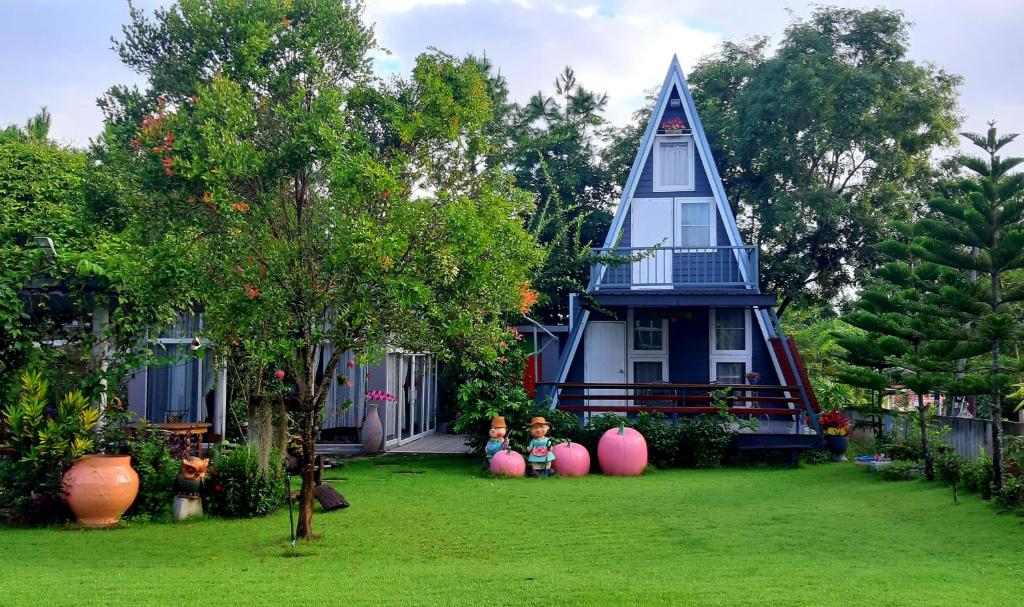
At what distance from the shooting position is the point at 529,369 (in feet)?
54.4

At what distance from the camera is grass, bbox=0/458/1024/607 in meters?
6.18

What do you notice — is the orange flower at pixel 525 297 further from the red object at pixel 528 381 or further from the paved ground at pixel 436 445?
the paved ground at pixel 436 445

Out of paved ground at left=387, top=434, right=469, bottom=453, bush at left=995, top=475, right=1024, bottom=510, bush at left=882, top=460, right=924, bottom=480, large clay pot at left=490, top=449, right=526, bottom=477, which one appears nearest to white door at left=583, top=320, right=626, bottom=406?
paved ground at left=387, top=434, right=469, bottom=453

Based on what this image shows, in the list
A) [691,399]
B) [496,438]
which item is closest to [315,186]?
[496,438]

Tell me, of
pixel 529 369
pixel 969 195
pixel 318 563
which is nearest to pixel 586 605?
pixel 318 563

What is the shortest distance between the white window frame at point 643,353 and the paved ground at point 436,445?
3.54 metres

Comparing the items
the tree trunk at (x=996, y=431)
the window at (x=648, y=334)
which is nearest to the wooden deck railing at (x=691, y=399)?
the window at (x=648, y=334)

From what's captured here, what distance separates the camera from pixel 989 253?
1083 centimetres

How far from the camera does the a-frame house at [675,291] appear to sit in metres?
17.0

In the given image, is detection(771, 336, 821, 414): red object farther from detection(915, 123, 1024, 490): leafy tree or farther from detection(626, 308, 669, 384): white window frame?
detection(915, 123, 1024, 490): leafy tree

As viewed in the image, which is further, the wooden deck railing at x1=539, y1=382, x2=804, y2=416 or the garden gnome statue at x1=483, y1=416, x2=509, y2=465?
the wooden deck railing at x1=539, y1=382, x2=804, y2=416

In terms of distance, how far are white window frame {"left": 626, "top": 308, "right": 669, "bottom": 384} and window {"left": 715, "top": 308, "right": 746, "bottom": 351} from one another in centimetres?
96

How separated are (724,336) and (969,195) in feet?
23.0

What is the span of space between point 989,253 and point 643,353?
7.55 metres
